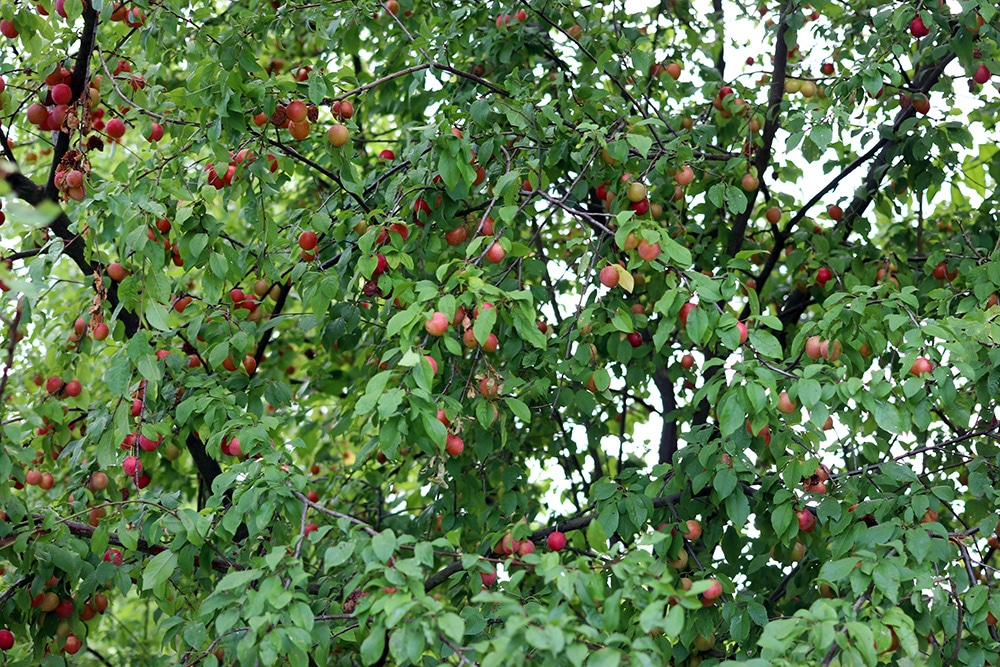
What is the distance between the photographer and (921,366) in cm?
246

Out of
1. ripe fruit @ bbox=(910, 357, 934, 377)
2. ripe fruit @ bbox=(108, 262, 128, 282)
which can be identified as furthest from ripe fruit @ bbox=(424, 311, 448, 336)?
ripe fruit @ bbox=(108, 262, 128, 282)

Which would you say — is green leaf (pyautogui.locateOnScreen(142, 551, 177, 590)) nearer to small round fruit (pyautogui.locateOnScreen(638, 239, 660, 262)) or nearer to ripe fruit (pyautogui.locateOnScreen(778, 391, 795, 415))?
small round fruit (pyautogui.locateOnScreen(638, 239, 660, 262))

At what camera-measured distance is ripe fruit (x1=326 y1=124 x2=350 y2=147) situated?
3.00m

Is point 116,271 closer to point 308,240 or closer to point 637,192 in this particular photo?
point 308,240

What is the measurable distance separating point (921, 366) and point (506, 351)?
120 cm

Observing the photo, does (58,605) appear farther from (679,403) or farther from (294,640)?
(679,403)

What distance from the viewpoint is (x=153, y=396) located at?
331 centimetres

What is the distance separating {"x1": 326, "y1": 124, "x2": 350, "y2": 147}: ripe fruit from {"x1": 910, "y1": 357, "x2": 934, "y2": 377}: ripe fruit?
1699 millimetres

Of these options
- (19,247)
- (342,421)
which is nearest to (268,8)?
(19,247)

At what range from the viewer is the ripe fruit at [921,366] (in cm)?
246

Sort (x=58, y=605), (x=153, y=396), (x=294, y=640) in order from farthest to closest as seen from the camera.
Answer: (x=153, y=396)
(x=58, y=605)
(x=294, y=640)

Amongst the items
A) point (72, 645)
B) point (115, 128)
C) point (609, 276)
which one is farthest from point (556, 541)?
point (115, 128)

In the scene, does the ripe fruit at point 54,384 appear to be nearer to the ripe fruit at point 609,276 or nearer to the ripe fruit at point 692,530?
the ripe fruit at point 609,276

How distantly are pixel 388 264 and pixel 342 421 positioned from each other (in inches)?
41.6
